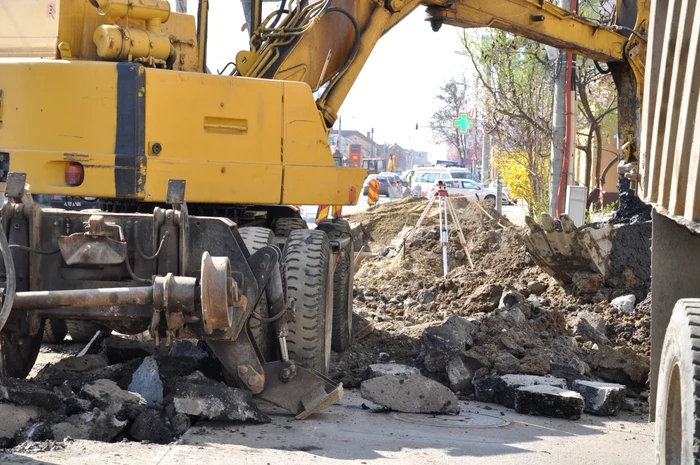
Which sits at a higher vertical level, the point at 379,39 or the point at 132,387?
the point at 379,39

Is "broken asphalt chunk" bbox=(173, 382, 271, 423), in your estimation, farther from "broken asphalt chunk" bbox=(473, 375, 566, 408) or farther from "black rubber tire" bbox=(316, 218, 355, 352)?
"black rubber tire" bbox=(316, 218, 355, 352)

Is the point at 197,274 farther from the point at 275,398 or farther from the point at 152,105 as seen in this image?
the point at 152,105

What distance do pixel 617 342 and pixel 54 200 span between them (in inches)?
223

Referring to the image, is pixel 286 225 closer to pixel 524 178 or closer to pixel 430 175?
pixel 524 178

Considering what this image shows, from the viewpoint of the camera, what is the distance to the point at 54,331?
30.5 feet

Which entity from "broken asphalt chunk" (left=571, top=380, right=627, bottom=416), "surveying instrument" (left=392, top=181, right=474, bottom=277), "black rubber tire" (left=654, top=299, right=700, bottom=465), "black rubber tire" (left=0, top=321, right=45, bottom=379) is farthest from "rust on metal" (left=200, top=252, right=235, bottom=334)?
"surveying instrument" (left=392, top=181, right=474, bottom=277)

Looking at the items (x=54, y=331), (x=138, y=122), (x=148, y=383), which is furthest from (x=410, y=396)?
(x=54, y=331)

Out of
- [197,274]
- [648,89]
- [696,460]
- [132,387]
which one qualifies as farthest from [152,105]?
[696,460]

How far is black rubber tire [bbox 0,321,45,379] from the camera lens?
6605 millimetres

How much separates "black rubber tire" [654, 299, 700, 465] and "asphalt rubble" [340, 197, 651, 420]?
3014 mm

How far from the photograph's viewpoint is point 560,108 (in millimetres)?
17078

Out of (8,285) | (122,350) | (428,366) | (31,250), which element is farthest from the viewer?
(428,366)

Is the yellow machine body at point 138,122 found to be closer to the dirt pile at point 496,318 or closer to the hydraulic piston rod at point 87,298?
the hydraulic piston rod at point 87,298

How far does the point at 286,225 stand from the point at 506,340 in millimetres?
2117
